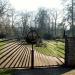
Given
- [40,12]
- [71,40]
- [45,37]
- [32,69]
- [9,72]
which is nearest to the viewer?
[9,72]

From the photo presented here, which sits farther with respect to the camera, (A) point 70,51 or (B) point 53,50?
(B) point 53,50

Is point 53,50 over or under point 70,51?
under

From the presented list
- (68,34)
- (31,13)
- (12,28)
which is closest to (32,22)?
(31,13)

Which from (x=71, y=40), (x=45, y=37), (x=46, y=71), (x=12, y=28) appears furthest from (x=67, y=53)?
(x=12, y=28)

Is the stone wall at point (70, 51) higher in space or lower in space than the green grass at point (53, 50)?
higher

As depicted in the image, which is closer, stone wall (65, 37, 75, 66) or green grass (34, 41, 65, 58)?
stone wall (65, 37, 75, 66)

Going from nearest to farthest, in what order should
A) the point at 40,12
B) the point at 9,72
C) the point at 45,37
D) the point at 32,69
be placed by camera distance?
the point at 9,72, the point at 32,69, the point at 45,37, the point at 40,12

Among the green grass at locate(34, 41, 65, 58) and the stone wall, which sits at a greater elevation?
the stone wall

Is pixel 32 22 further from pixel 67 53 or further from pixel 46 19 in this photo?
pixel 67 53

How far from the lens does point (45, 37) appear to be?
5644cm

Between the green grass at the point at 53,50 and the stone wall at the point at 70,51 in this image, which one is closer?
the stone wall at the point at 70,51

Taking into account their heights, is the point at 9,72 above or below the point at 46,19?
below

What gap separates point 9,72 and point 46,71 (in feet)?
5.93

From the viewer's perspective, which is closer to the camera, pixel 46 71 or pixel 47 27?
pixel 46 71
